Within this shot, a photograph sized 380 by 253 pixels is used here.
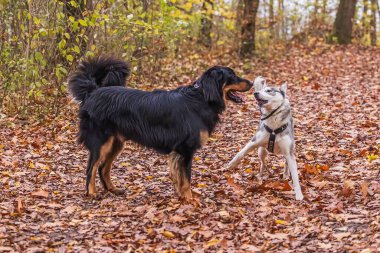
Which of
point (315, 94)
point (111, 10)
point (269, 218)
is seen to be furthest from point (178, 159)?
point (315, 94)

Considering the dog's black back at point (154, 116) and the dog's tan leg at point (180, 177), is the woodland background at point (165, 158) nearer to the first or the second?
the dog's tan leg at point (180, 177)

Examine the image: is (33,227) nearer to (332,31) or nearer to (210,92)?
(210,92)

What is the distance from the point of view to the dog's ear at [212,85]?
254 inches

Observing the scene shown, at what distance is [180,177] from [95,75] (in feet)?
5.86

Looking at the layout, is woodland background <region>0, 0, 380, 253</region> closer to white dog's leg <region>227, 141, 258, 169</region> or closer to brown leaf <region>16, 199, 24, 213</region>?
brown leaf <region>16, 199, 24, 213</region>

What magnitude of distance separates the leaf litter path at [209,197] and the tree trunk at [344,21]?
883 centimetres

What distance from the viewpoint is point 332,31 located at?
19922mm

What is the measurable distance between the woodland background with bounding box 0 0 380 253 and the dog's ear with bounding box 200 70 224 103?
1158 millimetres

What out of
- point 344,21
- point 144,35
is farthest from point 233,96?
point 344,21

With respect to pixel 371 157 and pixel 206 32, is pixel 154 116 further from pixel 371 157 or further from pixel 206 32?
pixel 206 32

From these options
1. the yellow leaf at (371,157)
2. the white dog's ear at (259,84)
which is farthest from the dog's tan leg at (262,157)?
the yellow leaf at (371,157)

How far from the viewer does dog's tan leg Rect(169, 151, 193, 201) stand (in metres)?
6.41

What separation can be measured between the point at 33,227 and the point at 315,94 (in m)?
9.19

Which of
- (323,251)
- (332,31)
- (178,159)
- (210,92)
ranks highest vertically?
(332,31)
